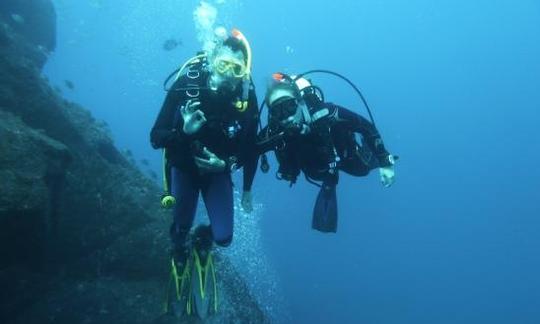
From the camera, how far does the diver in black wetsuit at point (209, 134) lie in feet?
16.0

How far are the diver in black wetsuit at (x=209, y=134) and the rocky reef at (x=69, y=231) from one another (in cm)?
296

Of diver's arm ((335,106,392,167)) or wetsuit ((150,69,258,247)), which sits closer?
wetsuit ((150,69,258,247))

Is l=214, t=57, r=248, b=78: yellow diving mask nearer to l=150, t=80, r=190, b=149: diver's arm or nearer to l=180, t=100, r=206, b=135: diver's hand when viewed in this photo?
l=180, t=100, r=206, b=135: diver's hand

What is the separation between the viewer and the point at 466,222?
86.9 metres

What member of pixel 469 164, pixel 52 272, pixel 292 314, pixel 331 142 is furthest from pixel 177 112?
pixel 469 164

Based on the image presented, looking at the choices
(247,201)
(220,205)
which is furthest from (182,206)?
(247,201)

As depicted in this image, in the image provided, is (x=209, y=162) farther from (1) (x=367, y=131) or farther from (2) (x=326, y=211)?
(1) (x=367, y=131)

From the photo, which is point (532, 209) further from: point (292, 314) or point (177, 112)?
point (177, 112)

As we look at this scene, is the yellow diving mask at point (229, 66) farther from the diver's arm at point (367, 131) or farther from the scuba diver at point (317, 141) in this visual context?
the diver's arm at point (367, 131)

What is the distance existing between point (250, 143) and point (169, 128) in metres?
1.00

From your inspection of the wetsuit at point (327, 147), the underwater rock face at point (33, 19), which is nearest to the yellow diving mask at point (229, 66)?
the wetsuit at point (327, 147)

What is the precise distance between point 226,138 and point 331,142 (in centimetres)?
159

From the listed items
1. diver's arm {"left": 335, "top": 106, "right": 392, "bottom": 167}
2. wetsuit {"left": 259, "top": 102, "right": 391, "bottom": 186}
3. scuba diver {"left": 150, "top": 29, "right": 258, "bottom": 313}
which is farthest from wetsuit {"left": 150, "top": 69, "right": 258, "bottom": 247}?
diver's arm {"left": 335, "top": 106, "right": 392, "bottom": 167}

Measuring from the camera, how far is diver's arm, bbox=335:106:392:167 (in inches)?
247
